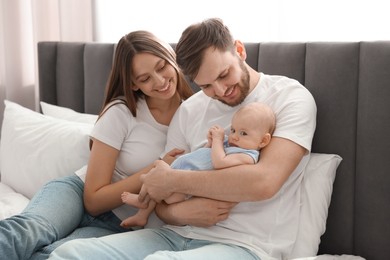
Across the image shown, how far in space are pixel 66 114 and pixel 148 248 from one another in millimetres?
1146

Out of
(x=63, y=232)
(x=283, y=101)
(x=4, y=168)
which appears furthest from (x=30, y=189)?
(x=283, y=101)

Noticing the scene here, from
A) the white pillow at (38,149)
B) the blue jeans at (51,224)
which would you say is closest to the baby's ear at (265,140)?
the blue jeans at (51,224)

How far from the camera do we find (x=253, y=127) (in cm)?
157

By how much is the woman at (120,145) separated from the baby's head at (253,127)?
30cm

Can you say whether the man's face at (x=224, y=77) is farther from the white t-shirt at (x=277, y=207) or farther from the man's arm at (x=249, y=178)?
the man's arm at (x=249, y=178)

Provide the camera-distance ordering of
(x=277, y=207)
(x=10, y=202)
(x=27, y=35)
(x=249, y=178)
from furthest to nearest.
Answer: (x=27, y=35)
(x=10, y=202)
(x=277, y=207)
(x=249, y=178)

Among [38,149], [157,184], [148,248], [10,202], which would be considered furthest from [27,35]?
[148,248]

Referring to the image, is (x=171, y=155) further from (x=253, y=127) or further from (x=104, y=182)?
(x=253, y=127)

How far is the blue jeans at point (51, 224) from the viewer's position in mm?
1636

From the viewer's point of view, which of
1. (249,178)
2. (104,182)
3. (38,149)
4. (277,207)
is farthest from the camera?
(38,149)

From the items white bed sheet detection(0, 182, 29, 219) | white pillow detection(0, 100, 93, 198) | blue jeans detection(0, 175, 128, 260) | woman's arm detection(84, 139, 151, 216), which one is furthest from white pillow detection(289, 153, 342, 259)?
white bed sheet detection(0, 182, 29, 219)

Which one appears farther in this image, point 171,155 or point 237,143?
point 171,155

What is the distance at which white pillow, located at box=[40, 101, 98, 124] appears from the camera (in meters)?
2.48

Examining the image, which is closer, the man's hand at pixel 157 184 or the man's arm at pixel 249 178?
the man's arm at pixel 249 178
